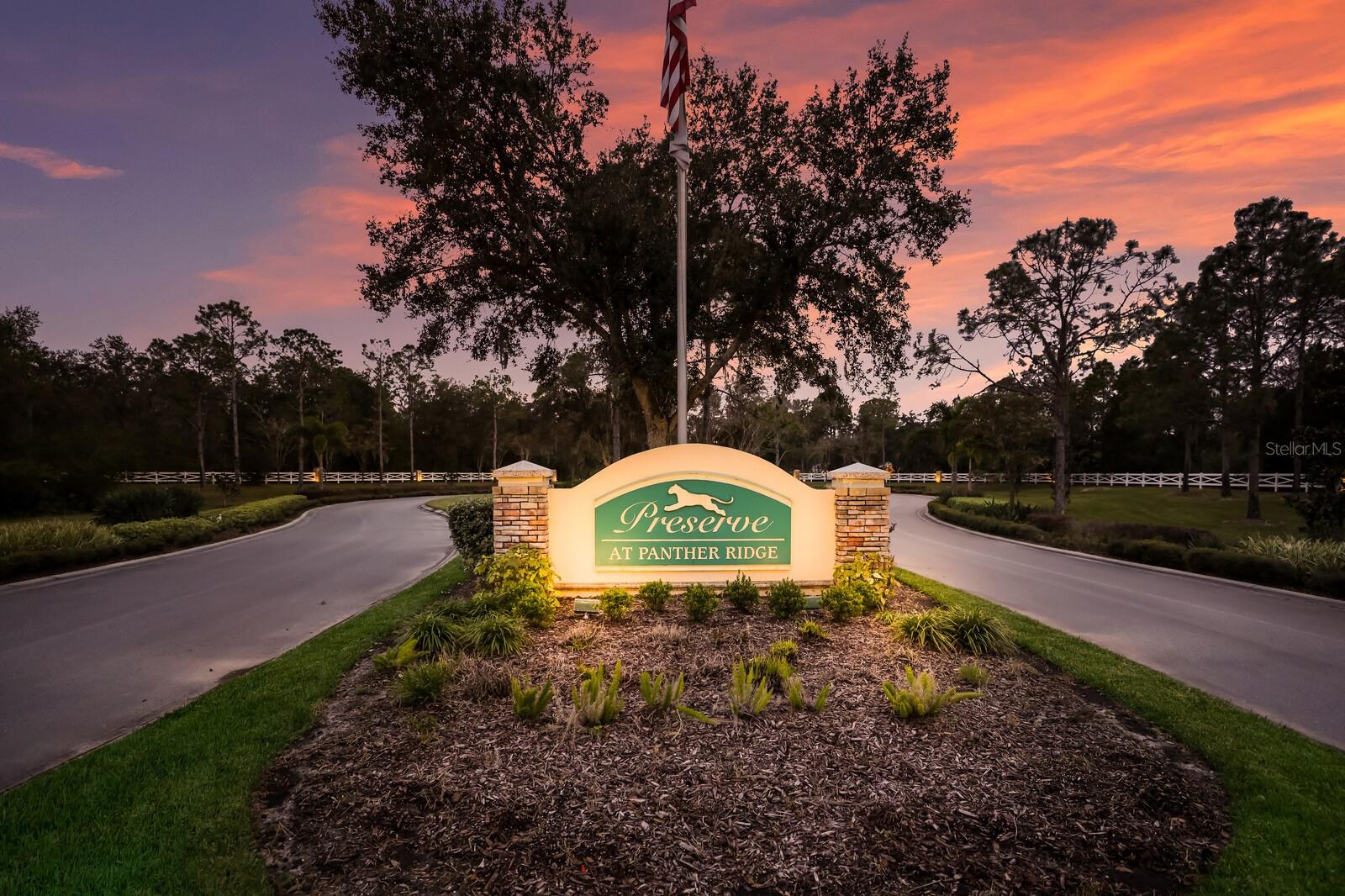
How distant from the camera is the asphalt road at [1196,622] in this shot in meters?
5.28

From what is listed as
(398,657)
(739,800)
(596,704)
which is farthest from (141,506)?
(739,800)

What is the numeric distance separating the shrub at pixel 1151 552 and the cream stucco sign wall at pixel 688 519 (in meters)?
7.94

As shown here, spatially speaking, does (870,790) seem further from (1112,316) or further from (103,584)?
(1112,316)

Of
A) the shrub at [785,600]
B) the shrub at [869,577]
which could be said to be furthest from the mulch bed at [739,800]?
the shrub at [869,577]

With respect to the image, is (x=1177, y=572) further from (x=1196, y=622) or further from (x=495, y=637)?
(x=495, y=637)

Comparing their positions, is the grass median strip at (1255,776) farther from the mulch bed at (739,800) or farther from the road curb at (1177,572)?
the road curb at (1177,572)

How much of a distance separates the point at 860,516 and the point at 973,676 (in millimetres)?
3112

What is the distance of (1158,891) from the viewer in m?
2.67

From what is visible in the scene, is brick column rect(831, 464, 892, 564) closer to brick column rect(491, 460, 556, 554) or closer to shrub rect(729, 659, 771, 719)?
shrub rect(729, 659, 771, 719)

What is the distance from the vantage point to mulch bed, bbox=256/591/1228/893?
276 cm

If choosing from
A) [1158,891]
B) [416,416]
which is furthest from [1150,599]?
[416,416]

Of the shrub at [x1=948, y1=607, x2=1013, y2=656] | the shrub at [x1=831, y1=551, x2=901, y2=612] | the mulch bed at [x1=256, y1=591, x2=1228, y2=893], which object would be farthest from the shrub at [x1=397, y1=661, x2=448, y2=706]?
the shrub at [x1=948, y1=607, x2=1013, y2=656]

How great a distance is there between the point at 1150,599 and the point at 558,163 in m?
14.0

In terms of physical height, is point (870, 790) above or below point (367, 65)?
below
